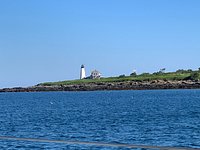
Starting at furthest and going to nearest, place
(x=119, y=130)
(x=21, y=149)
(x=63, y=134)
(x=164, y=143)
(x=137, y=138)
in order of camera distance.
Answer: (x=119, y=130) → (x=63, y=134) → (x=137, y=138) → (x=164, y=143) → (x=21, y=149)

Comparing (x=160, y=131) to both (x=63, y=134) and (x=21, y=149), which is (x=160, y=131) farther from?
(x=21, y=149)

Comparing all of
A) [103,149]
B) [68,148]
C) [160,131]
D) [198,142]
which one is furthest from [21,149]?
[160,131]

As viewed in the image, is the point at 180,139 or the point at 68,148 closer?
the point at 68,148

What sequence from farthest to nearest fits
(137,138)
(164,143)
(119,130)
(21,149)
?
(119,130) < (137,138) < (164,143) < (21,149)

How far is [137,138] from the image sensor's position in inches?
1256

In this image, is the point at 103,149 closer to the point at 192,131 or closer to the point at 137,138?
the point at 137,138

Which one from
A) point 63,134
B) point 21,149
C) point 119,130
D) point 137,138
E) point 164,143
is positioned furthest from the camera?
point 119,130

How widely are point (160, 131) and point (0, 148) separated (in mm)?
13122

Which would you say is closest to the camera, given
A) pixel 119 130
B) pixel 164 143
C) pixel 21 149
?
pixel 21 149

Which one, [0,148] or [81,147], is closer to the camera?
[81,147]

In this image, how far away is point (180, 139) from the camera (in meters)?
30.8

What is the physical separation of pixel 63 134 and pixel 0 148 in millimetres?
7474

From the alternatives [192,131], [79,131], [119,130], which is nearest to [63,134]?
[79,131]

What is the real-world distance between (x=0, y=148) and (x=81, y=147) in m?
5.34
